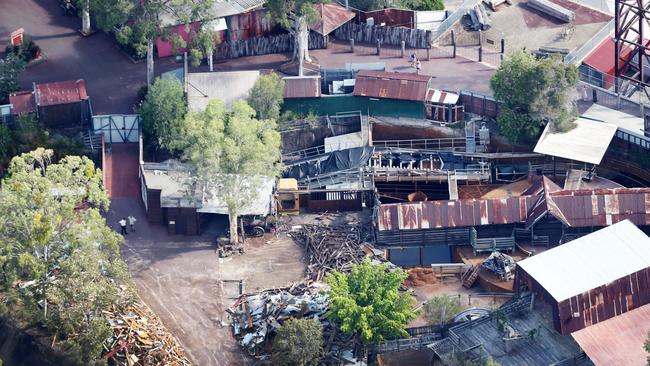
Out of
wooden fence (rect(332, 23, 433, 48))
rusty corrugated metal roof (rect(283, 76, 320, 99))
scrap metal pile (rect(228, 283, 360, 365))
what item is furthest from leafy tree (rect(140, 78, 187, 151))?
wooden fence (rect(332, 23, 433, 48))

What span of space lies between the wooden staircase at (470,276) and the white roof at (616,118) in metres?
19.2

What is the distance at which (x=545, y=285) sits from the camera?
117m

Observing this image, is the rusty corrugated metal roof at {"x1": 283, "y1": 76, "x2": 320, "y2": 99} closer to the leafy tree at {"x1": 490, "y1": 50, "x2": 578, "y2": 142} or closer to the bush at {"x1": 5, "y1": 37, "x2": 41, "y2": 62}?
the leafy tree at {"x1": 490, "y1": 50, "x2": 578, "y2": 142}

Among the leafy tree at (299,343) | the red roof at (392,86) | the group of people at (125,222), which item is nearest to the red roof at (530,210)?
the red roof at (392,86)

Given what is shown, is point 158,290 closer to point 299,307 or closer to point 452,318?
point 299,307

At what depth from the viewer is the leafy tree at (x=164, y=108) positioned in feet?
448

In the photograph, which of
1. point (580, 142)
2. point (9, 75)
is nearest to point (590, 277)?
point (580, 142)

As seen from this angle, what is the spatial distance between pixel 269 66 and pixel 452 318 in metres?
35.5

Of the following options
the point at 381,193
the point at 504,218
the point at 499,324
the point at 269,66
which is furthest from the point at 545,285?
the point at 269,66

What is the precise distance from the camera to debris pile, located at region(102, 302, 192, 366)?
119 meters

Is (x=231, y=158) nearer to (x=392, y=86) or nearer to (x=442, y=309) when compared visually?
(x=392, y=86)

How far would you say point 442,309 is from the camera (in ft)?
396

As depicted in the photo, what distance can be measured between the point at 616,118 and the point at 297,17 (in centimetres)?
2656

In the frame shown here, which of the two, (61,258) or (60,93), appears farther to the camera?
(60,93)
